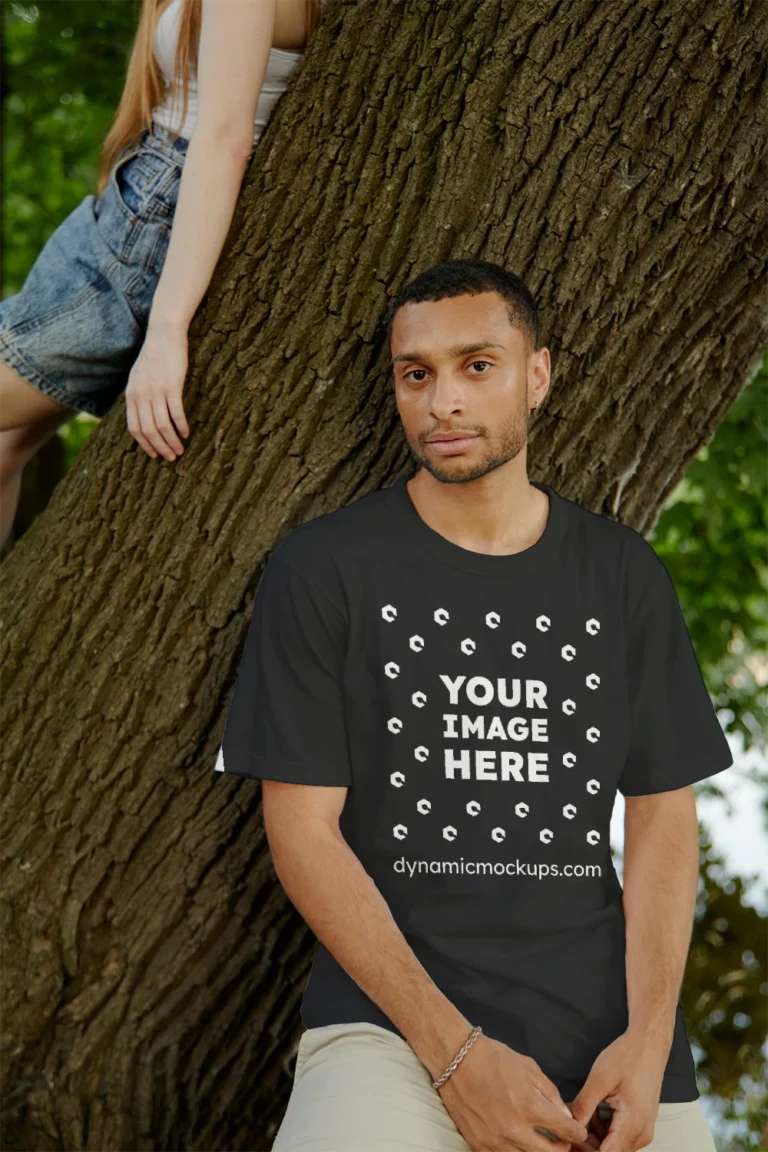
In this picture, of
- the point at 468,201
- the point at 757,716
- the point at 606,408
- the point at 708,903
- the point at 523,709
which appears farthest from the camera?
the point at 708,903

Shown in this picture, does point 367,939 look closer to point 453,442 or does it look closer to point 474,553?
point 474,553

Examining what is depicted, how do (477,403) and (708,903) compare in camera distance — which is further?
(708,903)

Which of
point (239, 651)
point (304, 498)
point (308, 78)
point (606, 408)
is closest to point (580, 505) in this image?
point (606, 408)

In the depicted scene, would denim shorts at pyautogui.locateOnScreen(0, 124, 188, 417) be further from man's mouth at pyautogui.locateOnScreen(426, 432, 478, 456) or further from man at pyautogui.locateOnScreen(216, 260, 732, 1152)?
man's mouth at pyautogui.locateOnScreen(426, 432, 478, 456)

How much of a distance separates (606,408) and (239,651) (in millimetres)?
1048

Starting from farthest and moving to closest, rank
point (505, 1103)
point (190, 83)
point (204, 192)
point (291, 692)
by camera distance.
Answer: point (190, 83) → point (204, 192) → point (291, 692) → point (505, 1103)

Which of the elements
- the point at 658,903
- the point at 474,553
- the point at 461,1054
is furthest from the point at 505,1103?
the point at 474,553

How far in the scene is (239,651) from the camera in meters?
2.74

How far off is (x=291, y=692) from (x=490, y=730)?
406mm

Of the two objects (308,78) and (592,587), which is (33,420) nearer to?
(308,78)

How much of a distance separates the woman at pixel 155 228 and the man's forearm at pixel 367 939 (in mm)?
987

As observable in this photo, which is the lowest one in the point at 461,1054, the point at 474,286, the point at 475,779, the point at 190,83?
the point at 461,1054

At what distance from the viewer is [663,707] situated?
257 cm

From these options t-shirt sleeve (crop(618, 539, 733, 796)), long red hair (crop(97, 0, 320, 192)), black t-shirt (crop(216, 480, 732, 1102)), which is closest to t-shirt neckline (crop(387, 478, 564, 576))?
black t-shirt (crop(216, 480, 732, 1102))
